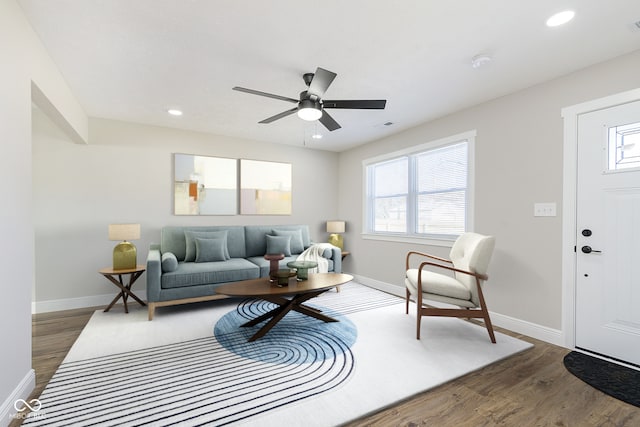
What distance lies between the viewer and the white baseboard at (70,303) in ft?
11.3

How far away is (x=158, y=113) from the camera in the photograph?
11.9 ft

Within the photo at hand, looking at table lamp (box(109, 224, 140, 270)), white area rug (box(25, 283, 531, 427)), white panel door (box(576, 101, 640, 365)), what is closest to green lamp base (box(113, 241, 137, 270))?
table lamp (box(109, 224, 140, 270))

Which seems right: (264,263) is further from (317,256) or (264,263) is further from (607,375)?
(607,375)

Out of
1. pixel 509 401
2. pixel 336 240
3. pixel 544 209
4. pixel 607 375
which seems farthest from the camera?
pixel 336 240

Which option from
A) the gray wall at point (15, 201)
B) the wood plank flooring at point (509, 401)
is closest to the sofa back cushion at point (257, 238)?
the wood plank flooring at point (509, 401)

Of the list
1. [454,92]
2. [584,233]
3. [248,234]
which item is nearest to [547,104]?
[454,92]

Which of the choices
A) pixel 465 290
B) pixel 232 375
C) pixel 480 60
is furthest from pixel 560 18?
pixel 232 375

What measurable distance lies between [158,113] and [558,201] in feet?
14.9

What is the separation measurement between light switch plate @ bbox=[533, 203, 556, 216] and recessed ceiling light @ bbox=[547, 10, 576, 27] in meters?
1.54

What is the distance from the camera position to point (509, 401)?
180cm

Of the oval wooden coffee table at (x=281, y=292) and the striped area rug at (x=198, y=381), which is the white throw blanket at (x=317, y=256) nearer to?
A: the oval wooden coffee table at (x=281, y=292)

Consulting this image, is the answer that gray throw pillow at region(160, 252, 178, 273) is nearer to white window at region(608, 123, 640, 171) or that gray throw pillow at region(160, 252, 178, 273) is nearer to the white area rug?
the white area rug

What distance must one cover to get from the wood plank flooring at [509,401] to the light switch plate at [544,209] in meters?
1.25

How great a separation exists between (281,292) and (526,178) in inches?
106
